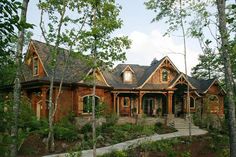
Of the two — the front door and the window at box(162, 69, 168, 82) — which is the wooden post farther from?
the window at box(162, 69, 168, 82)

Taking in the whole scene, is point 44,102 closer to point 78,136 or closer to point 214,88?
point 78,136

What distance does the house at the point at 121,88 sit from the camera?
26.8 meters

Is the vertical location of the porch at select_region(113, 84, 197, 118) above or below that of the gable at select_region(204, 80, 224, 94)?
below

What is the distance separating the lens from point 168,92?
110ft

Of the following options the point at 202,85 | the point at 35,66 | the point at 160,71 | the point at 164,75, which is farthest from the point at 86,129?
the point at 202,85

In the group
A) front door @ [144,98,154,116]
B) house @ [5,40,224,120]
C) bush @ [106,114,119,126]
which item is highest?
house @ [5,40,224,120]

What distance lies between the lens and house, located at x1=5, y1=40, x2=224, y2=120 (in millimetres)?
26828

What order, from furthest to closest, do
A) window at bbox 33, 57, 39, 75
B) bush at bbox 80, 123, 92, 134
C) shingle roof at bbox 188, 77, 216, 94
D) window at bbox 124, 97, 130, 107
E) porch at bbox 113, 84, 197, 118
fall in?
shingle roof at bbox 188, 77, 216, 94
window at bbox 124, 97, 130, 107
porch at bbox 113, 84, 197, 118
window at bbox 33, 57, 39, 75
bush at bbox 80, 123, 92, 134

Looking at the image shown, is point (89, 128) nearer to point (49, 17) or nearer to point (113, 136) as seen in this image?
point (113, 136)

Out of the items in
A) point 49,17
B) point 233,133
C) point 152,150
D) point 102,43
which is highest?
point 49,17

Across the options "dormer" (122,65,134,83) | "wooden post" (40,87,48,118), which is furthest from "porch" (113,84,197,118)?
"wooden post" (40,87,48,118)

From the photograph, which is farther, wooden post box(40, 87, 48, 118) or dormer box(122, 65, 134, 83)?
dormer box(122, 65, 134, 83)

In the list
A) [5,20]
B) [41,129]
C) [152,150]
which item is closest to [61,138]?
[41,129]

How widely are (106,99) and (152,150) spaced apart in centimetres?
1311
